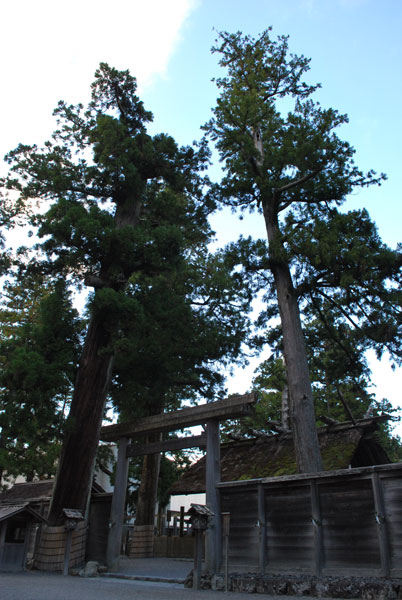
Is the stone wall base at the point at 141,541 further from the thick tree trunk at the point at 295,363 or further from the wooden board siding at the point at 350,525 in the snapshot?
the wooden board siding at the point at 350,525

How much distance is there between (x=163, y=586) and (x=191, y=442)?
8.17 feet

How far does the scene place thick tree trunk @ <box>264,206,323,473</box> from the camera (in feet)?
28.8

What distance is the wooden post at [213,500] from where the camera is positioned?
7543mm

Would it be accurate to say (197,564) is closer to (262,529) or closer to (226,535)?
(226,535)

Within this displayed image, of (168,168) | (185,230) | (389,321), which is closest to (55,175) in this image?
(168,168)

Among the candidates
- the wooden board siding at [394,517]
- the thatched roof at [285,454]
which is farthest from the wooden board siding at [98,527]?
the wooden board siding at [394,517]

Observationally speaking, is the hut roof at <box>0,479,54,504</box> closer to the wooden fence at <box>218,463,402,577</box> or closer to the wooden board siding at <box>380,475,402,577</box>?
the wooden fence at <box>218,463,402,577</box>

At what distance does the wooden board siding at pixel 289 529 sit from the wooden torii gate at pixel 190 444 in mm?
1090

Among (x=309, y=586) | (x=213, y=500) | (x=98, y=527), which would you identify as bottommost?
(x=309, y=586)

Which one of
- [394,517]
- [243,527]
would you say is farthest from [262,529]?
[394,517]

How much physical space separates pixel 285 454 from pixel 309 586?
706 centimetres

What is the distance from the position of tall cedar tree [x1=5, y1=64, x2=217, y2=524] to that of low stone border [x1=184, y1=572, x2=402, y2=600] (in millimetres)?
4239

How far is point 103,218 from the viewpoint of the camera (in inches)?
426

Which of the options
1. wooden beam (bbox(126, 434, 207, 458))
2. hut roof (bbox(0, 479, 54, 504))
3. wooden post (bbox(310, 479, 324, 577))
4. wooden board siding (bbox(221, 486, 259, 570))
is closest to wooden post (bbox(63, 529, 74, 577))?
wooden beam (bbox(126, 434, 207, 458))
